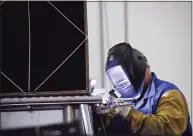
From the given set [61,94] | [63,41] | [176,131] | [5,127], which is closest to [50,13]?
[63,41]

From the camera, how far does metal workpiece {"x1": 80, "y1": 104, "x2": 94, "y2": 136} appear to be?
0.77 metres

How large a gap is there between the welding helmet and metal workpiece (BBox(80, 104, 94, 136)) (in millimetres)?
117

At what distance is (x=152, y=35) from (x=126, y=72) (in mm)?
158

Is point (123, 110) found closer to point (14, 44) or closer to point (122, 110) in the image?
point (122, 110)

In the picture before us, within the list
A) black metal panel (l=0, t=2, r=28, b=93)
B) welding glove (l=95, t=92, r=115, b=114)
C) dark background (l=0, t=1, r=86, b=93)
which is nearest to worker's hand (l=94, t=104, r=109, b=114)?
welding glove (l=95, t=92, r=115, b=114)

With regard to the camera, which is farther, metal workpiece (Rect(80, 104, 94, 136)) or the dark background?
the dark background

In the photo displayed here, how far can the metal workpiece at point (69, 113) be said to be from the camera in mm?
778

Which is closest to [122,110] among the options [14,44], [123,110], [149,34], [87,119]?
[123,110]

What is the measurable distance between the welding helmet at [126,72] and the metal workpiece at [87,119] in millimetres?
117

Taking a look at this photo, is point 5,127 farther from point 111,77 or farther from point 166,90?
point 166,90

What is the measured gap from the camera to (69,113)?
0.78 m

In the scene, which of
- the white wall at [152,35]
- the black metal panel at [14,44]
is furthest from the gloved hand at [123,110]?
the black metal panel at [14,44]

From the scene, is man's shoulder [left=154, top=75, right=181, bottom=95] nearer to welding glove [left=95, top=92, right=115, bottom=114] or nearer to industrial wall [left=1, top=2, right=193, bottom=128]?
industrial wall [left=1, top=2, right=193, bottom=128]

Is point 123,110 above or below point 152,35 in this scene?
below
